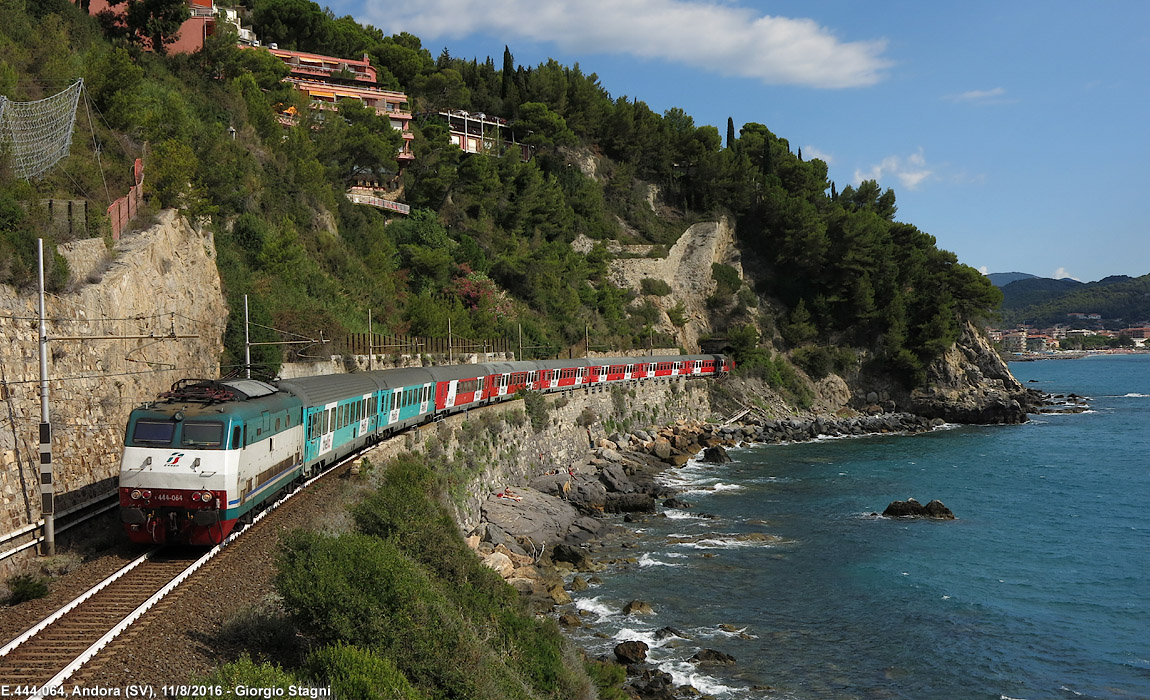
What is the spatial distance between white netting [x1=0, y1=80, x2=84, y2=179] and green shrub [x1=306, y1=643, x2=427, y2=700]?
17.2 meters

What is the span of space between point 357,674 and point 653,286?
73.8 m

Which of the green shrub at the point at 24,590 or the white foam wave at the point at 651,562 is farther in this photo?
the white foam wave at the point at 651,562

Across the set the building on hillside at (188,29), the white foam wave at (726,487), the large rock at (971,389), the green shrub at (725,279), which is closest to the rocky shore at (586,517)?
the white foam wave at (726,487)

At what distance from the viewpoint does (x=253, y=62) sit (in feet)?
175

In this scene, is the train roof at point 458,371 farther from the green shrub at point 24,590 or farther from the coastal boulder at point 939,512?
the coastal boulder at point 939,512

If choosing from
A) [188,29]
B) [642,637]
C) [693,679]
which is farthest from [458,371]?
[188,29]

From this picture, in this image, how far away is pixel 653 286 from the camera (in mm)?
81000

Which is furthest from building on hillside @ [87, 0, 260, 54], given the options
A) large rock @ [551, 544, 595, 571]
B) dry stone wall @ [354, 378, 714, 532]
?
large rock @ [551, 544, 595, 571]

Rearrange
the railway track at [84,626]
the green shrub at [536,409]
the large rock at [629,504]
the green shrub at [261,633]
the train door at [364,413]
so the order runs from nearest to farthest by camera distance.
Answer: the railway track at [84,626]
the green shrub at [261,633]
the train door at [364,413]
the large rock at [629,504]
the green shrub at [536,409]

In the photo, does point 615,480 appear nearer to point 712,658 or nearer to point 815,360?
point 712,658

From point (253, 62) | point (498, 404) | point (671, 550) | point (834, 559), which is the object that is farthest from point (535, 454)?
point (253, 62)

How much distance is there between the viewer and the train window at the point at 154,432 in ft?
45.3

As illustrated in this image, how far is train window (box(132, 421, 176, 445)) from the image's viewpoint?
13.8 meters

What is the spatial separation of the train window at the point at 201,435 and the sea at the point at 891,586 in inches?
431
